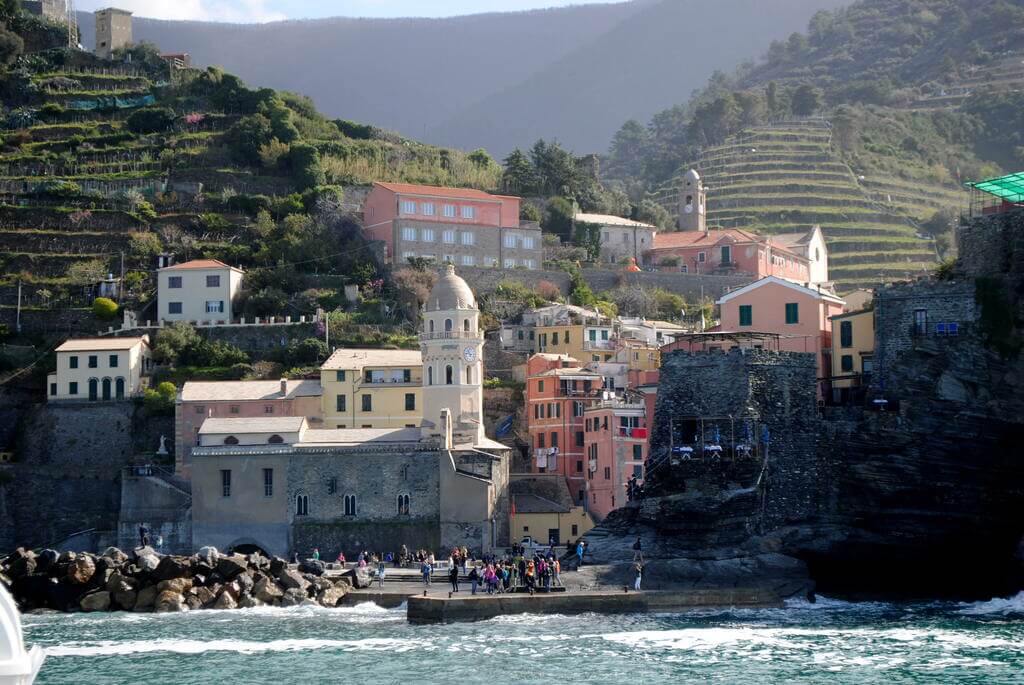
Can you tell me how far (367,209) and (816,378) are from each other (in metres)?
36.2

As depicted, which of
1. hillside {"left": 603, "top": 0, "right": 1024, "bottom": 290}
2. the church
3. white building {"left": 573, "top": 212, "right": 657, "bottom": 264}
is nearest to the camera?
the church

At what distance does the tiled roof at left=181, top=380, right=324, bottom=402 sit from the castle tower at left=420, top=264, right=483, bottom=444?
7008 millimetres

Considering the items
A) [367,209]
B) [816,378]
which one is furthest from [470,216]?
[816,378]

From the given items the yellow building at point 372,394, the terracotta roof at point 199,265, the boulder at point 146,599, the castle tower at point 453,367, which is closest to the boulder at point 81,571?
the boulder at point 146,599

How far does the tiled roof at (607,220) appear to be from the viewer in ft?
316

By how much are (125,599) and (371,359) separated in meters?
19.6

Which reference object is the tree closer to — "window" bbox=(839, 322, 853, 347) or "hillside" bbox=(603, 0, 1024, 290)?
"hillside" bbox=(603, 0, 1024, 290)

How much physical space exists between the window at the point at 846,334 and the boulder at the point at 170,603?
2541 cm

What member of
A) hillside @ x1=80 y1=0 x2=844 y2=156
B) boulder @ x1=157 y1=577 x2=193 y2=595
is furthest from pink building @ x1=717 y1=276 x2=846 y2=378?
hillside @ x1=80 y1=0 x2=844 y2=156

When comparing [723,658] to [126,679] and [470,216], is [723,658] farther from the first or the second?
[470,216]

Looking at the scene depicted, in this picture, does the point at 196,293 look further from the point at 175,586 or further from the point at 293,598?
the point at 293,598

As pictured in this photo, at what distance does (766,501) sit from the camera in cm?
5447

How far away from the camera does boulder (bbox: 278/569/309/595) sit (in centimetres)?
5503

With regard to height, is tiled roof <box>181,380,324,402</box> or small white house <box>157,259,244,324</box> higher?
small white house <box>157,259,244,324</box>
